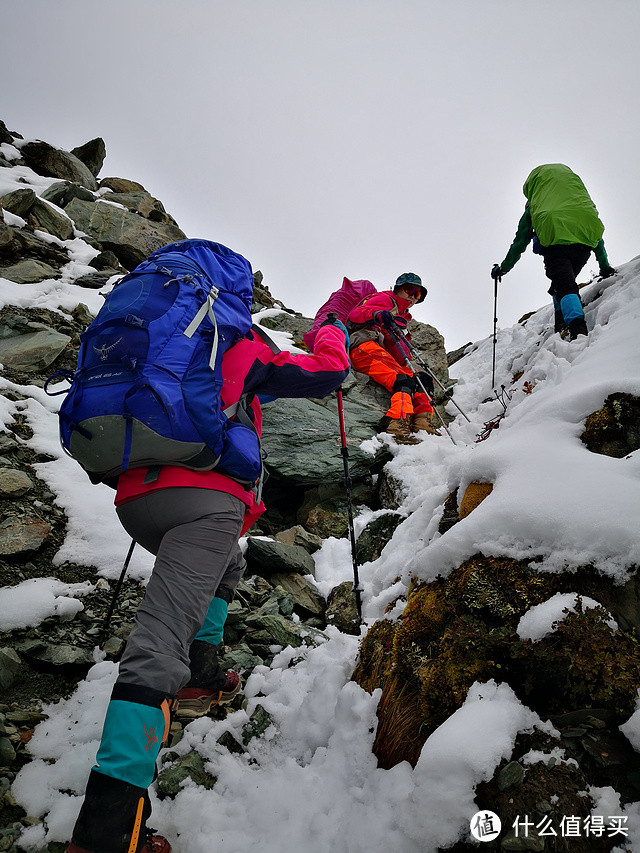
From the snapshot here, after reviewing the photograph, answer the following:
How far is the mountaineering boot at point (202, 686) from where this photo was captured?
2.91 metres

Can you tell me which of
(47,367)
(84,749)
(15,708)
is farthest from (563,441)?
(47,367)

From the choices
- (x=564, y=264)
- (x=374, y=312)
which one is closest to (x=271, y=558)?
(x=564, y=264)

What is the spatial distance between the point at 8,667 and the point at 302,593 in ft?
9.40

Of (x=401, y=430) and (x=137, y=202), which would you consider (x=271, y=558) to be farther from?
(x=137, y=202)

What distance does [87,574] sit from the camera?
4.32 metres

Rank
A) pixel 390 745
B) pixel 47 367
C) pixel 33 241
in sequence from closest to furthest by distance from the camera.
A: pixel 390 745
pixel 47 367
pixel 33 241

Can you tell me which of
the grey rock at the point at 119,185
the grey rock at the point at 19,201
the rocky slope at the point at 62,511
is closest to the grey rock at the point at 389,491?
the rocky slope at the point at 62,511

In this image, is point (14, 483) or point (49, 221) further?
point (49, 221)

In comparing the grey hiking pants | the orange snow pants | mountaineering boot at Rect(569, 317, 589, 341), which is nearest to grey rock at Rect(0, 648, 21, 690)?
the grey hiking pants

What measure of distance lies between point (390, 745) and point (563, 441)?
233 cm

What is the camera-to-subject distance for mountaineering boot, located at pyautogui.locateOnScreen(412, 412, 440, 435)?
30.3ft

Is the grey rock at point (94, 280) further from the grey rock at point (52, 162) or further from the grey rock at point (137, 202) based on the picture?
the grey rock at point (52, 162)

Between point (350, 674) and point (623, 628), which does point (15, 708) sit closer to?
point (350, 674)

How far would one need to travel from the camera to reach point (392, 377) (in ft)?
34.1
